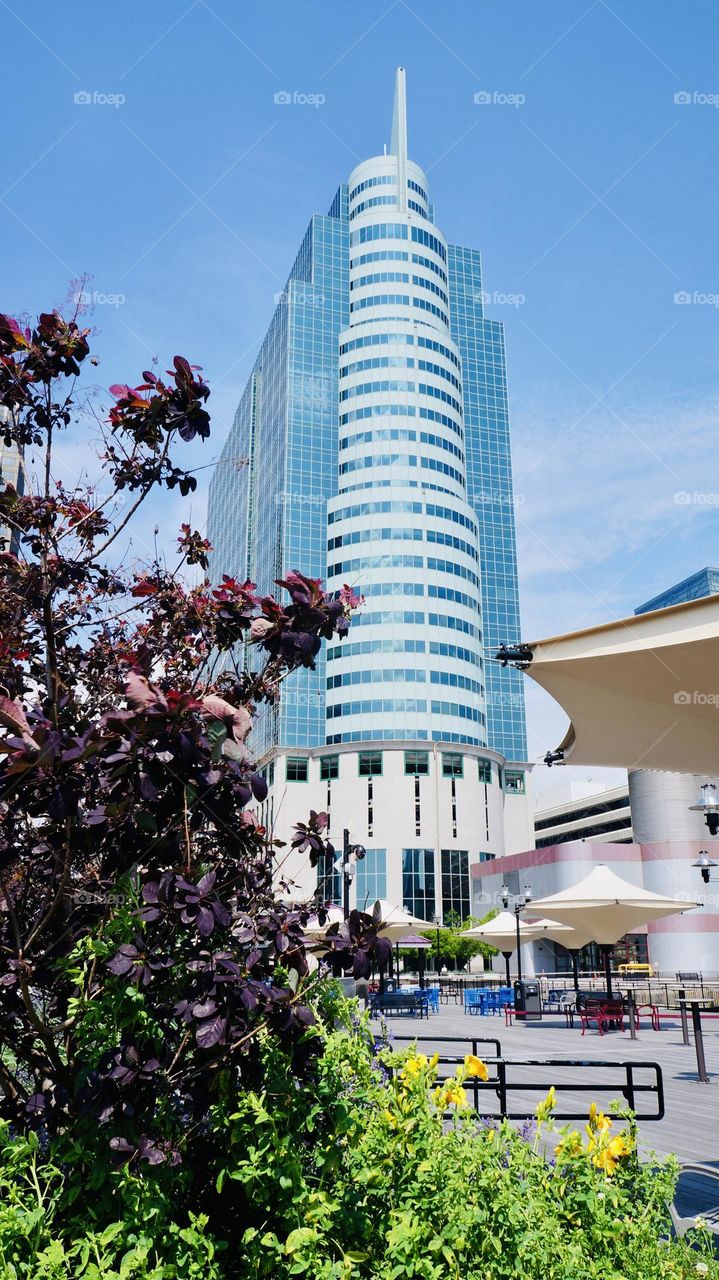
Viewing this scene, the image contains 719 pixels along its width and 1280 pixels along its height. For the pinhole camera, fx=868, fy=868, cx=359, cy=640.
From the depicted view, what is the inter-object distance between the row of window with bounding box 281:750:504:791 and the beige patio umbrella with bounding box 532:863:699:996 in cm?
5190

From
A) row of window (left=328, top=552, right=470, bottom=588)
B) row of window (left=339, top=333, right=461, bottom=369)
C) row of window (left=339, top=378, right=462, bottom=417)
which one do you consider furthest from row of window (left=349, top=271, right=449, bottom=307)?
row of window (left=328, top=552, right=470, bottom=588)

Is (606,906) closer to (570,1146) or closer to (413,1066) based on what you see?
(570,1146)

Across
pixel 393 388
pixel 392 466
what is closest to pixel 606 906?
pixel 392 466

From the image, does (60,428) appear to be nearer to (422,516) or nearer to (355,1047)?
(355,1047)

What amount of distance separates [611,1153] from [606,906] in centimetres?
1858

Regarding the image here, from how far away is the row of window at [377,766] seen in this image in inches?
2926

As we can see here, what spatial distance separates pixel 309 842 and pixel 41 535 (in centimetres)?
203

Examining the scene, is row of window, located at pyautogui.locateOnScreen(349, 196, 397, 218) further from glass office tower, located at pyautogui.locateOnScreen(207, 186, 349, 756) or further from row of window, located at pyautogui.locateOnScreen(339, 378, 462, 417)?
row of window, located at pyautogui.locateOnScreen(339, 378, 462, 417)

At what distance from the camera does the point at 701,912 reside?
168 ft

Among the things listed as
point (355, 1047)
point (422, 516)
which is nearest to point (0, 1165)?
point (355, 1047)

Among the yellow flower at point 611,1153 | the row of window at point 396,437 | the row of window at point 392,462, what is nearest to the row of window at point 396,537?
the row of window at point 392,462

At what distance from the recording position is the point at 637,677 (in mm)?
5418

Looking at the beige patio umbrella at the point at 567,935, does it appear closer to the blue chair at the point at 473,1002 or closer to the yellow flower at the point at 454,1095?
the blue chair at the point at 473,1002

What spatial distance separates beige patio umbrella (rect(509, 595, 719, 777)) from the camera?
5.13m
